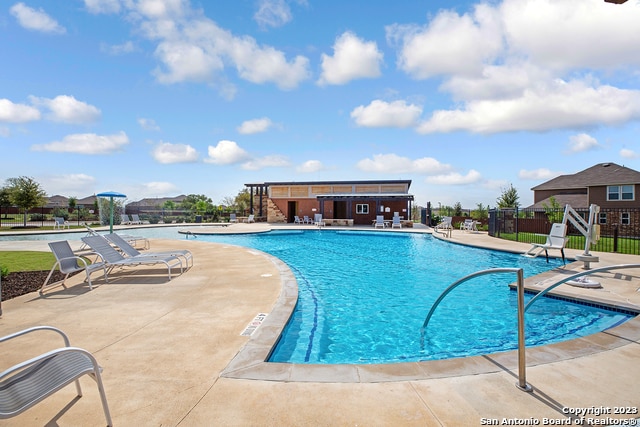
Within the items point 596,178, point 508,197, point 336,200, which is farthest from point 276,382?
point 508,197

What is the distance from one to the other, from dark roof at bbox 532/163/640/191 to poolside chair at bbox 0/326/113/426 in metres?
30.0

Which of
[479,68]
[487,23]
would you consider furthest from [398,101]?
[487,23]

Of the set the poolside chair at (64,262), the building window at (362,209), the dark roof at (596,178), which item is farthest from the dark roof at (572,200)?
the poolside chair at (64,262)

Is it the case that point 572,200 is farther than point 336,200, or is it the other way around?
point 336,200

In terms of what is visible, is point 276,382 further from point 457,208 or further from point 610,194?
point 457,208

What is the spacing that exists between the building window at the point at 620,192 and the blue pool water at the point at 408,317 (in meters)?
18.0

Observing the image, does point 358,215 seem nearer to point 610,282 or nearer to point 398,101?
point 398,101

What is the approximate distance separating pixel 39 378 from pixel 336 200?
26.7m

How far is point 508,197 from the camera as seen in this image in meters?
31.4

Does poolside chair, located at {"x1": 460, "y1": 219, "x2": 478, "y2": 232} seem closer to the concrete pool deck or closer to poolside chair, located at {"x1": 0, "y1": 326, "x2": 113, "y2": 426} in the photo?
the concrete pool deck

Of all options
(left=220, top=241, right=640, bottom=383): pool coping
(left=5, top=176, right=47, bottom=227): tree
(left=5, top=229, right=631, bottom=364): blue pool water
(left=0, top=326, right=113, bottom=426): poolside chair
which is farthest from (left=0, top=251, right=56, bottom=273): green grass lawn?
(left=5, top=176, right=47, bottom=227): tree

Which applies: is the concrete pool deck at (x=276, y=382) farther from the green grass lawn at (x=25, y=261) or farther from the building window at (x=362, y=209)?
the building window at (x=362, y=209)

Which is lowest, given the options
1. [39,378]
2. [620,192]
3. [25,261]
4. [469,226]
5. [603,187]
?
[25,261]

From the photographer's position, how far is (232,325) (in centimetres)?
413
